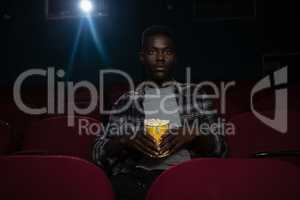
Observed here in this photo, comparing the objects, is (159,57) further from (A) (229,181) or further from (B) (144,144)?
(A) (229,181)

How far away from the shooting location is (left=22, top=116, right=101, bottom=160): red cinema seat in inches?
69.5

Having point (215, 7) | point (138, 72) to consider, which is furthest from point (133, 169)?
point (215, 7)

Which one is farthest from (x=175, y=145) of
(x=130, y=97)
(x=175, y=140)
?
(x=130, y=97)

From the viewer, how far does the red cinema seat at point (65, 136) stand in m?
1.76

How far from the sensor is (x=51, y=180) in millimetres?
792

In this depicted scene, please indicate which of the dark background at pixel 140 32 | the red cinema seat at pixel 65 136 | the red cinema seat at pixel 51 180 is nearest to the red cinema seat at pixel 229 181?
the red cinema seat at pixel 51 180

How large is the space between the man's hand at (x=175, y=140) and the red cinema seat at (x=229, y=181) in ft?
1.88

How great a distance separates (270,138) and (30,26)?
2319mm

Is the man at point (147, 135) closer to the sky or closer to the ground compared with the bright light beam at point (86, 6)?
closer to the ground

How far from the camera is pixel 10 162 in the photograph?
810 mm

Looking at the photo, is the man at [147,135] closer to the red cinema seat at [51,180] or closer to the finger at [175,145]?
the finger at [175,145]

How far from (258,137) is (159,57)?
0.53 metres

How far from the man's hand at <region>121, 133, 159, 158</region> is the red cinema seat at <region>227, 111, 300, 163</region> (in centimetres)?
43

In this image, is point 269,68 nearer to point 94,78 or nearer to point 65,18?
point 94,78
